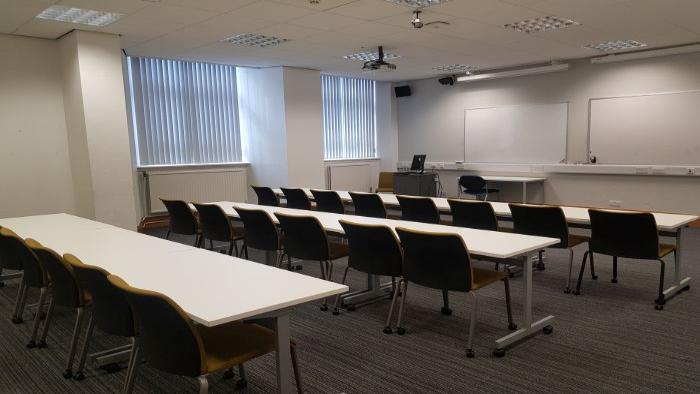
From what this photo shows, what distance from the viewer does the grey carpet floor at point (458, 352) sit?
2635 mm

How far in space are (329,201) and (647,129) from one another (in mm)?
5528

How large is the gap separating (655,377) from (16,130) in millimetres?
7045

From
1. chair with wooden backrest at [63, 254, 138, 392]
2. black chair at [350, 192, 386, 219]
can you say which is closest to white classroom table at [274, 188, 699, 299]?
black chair at [350, 192, 386, 219]

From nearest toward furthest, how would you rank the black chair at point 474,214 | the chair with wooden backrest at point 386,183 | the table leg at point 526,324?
the table leg at point 526,324 < the black chair at point 474,214 < the chair with wooden backrest at point 386,183

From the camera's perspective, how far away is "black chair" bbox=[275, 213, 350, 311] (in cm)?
375

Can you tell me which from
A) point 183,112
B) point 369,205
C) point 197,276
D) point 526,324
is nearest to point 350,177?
point 183,112

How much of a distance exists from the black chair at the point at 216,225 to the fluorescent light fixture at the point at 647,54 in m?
6.75

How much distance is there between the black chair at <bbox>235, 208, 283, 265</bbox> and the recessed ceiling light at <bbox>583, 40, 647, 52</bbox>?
5.93 metres

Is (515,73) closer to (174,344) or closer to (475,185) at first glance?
(475,185)

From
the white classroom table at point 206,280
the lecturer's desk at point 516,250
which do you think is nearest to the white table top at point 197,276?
the white classroom table at point 206,280

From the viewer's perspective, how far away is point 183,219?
5188 mm

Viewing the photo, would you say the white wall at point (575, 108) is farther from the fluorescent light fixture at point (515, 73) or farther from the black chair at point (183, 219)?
the black chair at point (183, 219)

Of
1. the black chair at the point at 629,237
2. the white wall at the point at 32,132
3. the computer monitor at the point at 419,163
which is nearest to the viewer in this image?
the black chair at the point at 629,237

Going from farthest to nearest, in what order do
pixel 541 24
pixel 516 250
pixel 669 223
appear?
pixel 541 24, pixel 669 223, pixel 516 250
